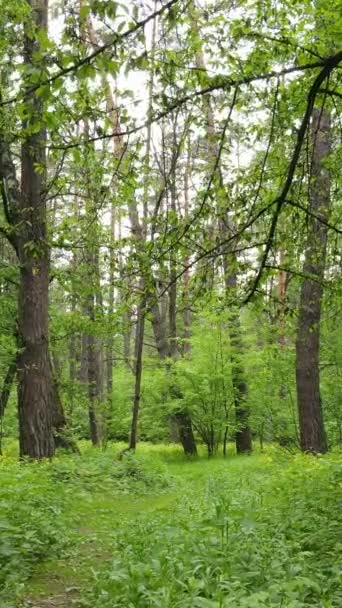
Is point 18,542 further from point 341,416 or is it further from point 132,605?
point 341,416

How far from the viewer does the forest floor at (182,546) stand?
3.60m

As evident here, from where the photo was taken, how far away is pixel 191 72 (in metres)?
4.52

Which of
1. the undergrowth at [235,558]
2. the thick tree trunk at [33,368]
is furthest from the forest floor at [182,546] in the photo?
the thick tree trunk at [33,368]

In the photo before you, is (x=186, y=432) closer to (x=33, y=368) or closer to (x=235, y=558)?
(x=33, y=368)

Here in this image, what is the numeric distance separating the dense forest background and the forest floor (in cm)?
169

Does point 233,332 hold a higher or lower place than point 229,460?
higher

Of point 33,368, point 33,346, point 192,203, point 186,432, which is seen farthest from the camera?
point 186,432

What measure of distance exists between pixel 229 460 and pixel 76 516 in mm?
8028

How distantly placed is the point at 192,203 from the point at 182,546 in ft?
9.75

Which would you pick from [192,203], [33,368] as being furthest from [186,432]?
[192,203]

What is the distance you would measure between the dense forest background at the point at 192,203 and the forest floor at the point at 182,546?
169 centimetres

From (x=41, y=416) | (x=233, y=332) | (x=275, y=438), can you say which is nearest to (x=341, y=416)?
(x=275, y=438)

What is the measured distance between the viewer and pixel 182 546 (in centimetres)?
443

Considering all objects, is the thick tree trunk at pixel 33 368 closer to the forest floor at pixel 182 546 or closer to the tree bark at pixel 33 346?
the tree bark at pixel 33 346
